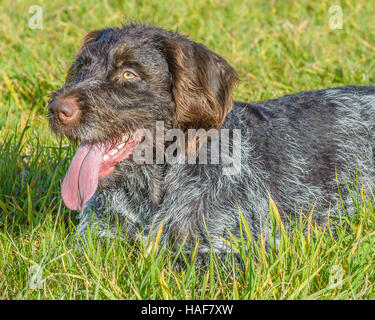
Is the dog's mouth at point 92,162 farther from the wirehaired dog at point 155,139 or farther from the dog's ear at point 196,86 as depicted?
the dog's ear at point 196,86

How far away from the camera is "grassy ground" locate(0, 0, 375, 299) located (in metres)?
3.05

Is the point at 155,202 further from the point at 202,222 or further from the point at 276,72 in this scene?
the point at 276,72

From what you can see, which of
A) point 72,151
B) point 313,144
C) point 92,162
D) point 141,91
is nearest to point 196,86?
point 141,91

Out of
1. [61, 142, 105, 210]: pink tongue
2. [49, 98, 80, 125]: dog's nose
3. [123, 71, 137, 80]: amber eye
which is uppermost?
[123, 71, 137, 80]: amber eye

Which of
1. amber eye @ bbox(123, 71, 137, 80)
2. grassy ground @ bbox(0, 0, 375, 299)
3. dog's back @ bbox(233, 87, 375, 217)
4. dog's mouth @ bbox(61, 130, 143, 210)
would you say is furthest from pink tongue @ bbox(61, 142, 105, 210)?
dog's back @ bbox(233, 87, 375, 217)

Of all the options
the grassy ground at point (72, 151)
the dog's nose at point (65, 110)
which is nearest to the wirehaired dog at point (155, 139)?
the dog's nose at point (65, 110)

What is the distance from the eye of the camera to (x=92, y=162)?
347 cm

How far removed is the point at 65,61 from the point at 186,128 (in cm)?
317

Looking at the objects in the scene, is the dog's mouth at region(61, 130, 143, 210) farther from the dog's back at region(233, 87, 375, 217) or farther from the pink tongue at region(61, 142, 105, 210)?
the dog's back at region(233, 87, 375, 217)

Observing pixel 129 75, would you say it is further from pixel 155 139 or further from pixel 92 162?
pixel 92 162

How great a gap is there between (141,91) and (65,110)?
17.5 inches

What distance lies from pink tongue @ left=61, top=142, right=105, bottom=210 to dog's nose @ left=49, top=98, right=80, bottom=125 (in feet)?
0.89

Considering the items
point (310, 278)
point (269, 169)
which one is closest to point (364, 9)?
point (269, 169)

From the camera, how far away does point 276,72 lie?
6.43 meters
